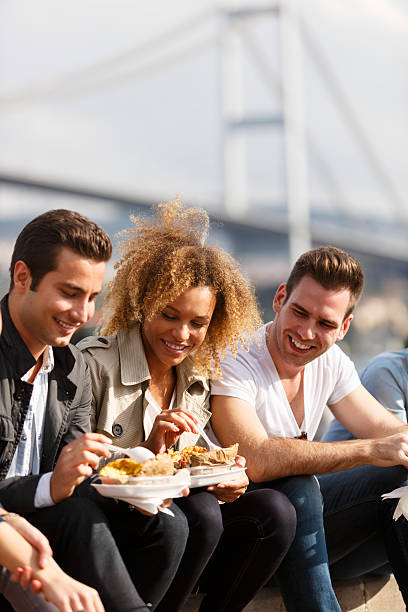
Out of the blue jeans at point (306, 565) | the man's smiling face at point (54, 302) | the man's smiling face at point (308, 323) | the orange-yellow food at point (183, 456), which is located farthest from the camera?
→ the man's smiling face at point (308, 323)

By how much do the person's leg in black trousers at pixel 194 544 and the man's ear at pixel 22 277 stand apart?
0.53 m

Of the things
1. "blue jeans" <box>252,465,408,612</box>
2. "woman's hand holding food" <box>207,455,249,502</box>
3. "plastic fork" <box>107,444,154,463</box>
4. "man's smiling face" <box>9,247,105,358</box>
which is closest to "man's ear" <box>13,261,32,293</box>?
"man's smiling face" <box>9,247,105,358</box>

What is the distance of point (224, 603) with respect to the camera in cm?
176

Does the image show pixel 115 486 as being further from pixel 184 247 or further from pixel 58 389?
pixel 184 247

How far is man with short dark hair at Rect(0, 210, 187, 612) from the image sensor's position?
1.42m

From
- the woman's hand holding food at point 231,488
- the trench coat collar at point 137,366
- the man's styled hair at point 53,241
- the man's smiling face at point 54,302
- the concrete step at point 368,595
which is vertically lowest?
the concrete step at point 368,595

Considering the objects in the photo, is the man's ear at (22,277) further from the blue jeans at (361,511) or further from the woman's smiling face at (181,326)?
the blue jeans at (361,511)

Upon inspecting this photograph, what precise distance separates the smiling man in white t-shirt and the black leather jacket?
17.8 inches

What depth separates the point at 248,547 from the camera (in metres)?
1.74

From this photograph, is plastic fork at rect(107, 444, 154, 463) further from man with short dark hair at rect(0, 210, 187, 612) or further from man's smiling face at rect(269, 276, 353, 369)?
man's smiling face at rect(269, 276, 353, 369)

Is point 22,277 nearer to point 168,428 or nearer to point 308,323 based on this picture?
point 168,428

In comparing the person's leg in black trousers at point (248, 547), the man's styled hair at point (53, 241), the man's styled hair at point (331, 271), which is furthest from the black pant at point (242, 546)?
the man's styled hair at point (331, 271)

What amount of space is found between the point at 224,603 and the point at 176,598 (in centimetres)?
16

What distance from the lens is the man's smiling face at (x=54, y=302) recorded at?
1537mm
